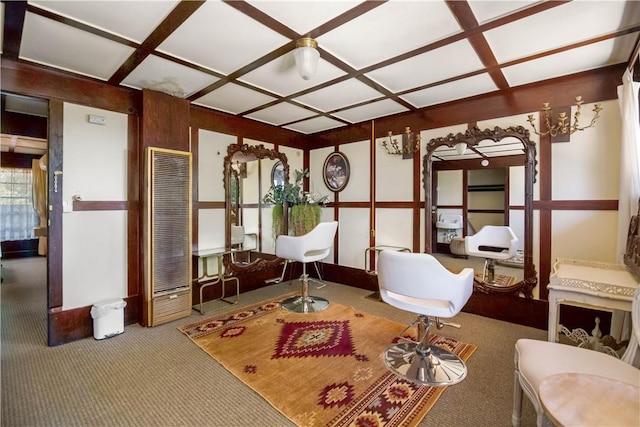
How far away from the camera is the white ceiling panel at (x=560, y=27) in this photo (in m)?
1.80

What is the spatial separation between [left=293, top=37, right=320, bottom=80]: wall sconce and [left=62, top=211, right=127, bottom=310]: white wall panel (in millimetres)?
2480

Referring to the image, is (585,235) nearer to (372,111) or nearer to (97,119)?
(372,111)

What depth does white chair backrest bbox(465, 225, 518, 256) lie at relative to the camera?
318 cm

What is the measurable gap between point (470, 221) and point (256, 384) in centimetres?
292

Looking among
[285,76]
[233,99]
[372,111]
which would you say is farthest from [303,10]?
[372,111]

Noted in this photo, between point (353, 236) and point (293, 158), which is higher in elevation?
point (293, 158)

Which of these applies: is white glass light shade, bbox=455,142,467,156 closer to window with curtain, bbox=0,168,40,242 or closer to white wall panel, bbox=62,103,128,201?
white wall panel, bbox=62,103,128,201

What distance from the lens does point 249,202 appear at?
4.33 meters

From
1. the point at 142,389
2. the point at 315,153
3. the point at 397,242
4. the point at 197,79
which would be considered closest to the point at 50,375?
the point at 142,389

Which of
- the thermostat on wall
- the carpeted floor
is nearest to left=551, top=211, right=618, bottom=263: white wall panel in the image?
the carpeted floor

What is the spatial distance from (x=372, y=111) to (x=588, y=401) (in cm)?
351

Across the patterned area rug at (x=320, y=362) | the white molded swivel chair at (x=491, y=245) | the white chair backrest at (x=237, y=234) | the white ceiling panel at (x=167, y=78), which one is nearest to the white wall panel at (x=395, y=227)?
the white molded swivel chair at (x=491, y=245)

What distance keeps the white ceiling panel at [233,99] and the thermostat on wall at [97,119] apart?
99 cm

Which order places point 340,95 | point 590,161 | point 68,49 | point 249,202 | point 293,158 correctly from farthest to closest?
point 293,158 < point 249,202 < point 340,95 < point 590,161 < point 68,49
